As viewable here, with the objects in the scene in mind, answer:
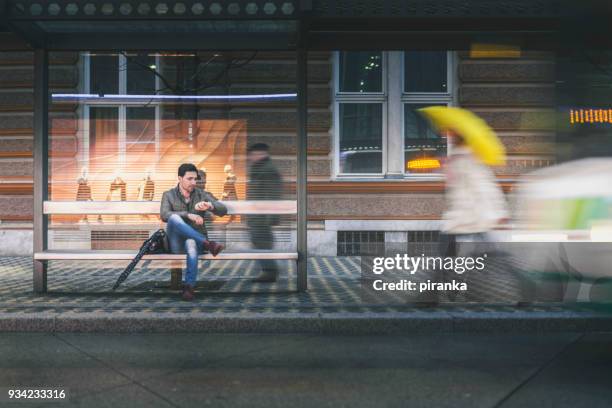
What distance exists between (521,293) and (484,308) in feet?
1.71

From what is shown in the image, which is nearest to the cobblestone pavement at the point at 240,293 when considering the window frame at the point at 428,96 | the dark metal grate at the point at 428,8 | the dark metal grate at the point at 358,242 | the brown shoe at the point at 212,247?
the brown shoe at the point at 212,247

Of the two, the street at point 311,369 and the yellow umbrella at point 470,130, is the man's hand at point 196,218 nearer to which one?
the street at point 311,369

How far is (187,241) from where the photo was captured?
7.79m

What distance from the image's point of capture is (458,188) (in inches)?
279

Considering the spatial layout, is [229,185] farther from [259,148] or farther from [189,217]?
[189,217]

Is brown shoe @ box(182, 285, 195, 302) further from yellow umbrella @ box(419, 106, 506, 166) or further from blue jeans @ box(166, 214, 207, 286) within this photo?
yellow umbrella @ box(419, 106, 506, 166)

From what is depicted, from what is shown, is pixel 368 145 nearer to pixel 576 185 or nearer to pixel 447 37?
pixel 447 37

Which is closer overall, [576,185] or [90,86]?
[576,185]

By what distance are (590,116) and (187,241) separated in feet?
14.4

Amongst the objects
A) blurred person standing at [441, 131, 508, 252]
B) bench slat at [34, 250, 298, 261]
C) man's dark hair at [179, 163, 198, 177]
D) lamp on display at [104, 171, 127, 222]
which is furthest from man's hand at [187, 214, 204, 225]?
blurred person standing at [441, 131, 508, 252]

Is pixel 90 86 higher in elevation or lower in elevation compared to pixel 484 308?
higher

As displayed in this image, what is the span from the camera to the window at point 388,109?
42.8 feet

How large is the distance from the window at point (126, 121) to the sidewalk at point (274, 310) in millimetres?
1480

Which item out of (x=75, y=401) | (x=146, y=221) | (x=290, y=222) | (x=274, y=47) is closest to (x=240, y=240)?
(x=290, y=222)
